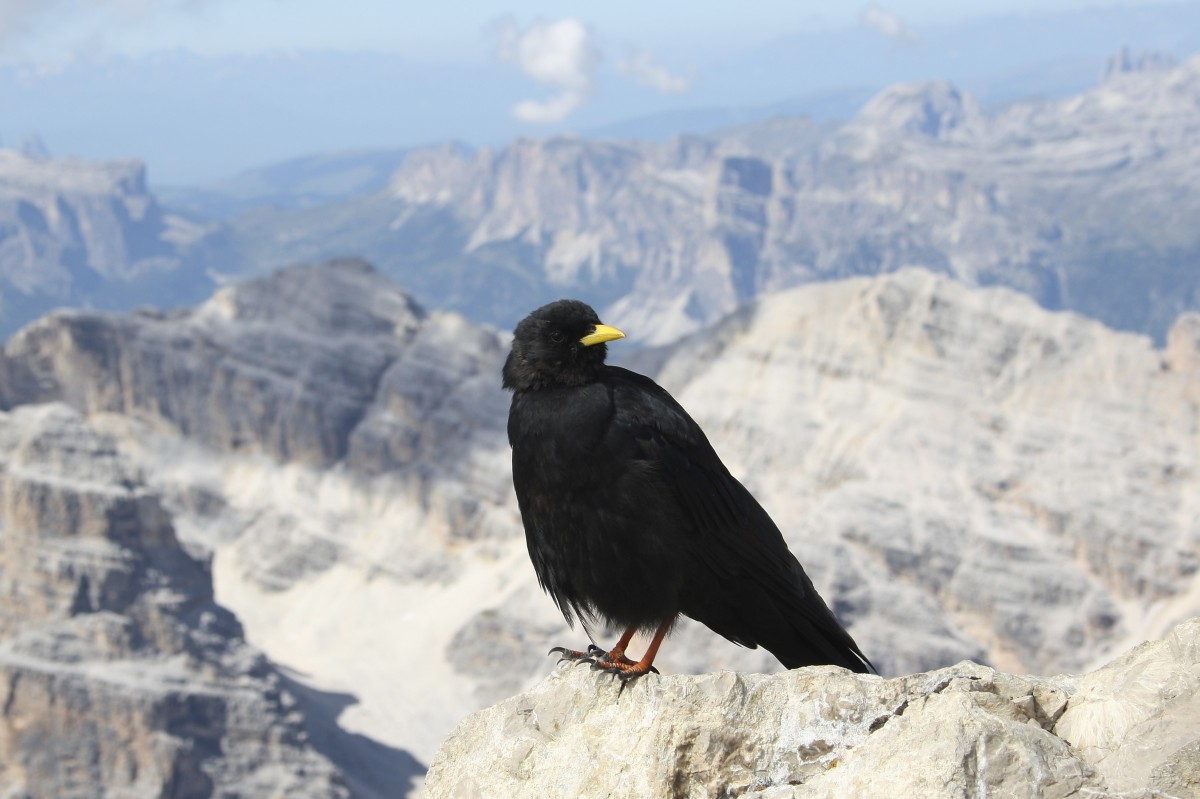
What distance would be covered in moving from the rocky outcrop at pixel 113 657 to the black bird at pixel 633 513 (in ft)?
291

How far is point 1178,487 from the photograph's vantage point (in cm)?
10606

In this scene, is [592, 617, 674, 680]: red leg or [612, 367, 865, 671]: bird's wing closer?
[592, 617, 674, 680]: red leg

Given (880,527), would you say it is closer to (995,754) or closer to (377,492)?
(377,492)

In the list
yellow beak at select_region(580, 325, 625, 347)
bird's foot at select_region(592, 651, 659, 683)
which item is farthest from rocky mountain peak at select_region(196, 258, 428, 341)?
bird's foot at select_region(592, 651, 659, 683)

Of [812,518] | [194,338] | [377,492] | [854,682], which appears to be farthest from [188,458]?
[854,682]

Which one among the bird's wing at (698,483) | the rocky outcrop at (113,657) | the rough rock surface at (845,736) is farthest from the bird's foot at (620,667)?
the rocky outcrop at (113,657)

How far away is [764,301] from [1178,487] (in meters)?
44.8

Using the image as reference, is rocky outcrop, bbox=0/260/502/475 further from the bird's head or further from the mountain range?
the bird's head

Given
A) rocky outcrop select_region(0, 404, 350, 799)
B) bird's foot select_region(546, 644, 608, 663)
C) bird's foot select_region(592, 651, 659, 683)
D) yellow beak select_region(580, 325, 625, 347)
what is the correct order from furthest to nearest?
rocky outcrop select_region(0, 404, 350, 799) → yellow beak select_region(580, 325, 625, 347) → bird's foot select_region(546, 644, 608, 663) → bird's foot select_region(592, 651, 659, 683)

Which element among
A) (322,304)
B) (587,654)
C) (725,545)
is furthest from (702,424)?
(587,654)

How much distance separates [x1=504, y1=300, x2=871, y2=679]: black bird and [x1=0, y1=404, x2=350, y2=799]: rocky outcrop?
291ft

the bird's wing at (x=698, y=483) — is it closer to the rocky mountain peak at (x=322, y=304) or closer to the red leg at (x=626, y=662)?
the red leg at (x=626, y=662)

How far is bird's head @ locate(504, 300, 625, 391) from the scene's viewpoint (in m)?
12.1

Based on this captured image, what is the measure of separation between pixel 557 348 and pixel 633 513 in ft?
5.80
